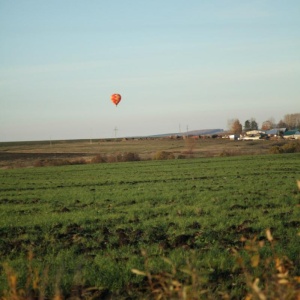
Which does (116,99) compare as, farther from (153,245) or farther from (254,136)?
(254,136)

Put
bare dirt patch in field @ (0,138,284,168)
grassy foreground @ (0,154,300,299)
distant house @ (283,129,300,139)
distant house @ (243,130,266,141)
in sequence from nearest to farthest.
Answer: grassy foreground @ (0,154,300,299) < bare dirt patch in field @ (0,138,284,168) < distant house @ (243,130,266,141) < distant house @ (283,129,300,139)

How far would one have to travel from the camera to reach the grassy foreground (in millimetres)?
4824

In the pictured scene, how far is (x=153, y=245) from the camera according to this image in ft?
28.2

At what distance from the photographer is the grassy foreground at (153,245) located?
4824 millimetres

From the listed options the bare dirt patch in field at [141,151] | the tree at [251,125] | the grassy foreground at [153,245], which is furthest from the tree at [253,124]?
the grassy foreground at [153,245]

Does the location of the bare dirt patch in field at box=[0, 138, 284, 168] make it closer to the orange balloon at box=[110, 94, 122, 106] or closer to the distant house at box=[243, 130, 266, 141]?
the orange balloon at box=[110, 94, 122, 106]

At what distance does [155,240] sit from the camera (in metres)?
9.12

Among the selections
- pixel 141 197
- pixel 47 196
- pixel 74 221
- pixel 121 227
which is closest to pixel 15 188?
pixel 47 196

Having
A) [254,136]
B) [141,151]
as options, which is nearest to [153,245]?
[141,151]

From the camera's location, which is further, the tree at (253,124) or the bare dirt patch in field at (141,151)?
the tree at (253,124)

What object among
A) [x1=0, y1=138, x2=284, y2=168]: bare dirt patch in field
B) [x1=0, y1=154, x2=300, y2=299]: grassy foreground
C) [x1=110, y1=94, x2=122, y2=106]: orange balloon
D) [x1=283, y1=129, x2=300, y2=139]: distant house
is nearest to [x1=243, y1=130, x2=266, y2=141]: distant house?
[x1=283, y1=129, x2=300, y2=139]: distant house

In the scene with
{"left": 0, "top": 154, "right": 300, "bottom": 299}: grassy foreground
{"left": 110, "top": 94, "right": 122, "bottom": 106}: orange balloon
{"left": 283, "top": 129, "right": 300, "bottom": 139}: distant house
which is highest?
{"left": 110, "top": 94, "right": 122, "bottom": 106}: orange balloon

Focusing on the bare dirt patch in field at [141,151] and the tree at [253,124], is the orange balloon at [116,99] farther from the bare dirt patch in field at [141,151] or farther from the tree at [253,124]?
the tree at [253,124]

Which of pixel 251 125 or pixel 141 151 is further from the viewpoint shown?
pixel 251 125
